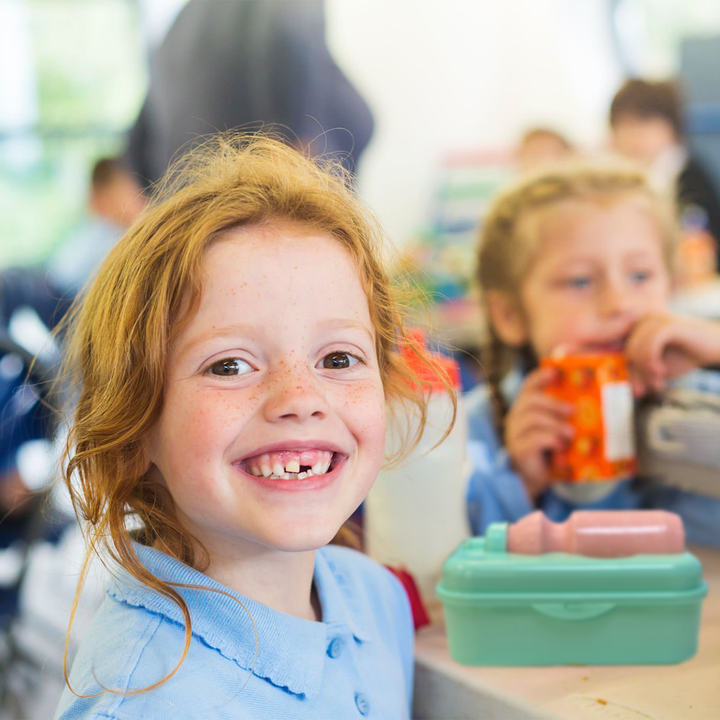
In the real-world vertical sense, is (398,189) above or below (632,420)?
below

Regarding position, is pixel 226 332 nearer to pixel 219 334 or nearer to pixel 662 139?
pixel 219 334

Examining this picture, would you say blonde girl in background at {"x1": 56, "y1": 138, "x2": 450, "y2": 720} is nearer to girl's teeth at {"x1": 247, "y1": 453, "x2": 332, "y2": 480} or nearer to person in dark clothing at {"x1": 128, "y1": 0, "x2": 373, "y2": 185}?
girl's teeth at {"x1": 247, "y1": 453, "x2": 332, "y2": 480}

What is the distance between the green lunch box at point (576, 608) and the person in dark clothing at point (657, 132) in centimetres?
248

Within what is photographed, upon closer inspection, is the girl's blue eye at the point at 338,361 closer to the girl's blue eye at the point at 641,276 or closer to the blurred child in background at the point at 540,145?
the girl's blue eye at the point at 641,276

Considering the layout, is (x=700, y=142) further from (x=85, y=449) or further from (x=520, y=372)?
(x=85, y=449)

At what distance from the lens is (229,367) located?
1.99 feet

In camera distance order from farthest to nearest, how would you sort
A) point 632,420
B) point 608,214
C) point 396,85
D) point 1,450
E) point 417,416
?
point 396,85, point 1,450, point 608,214, point 632,420, point 417,416

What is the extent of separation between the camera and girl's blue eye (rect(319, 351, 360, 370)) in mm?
645

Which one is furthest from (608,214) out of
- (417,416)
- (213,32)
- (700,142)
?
(700,142)

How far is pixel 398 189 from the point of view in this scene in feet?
13.9

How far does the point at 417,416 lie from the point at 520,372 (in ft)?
1.41

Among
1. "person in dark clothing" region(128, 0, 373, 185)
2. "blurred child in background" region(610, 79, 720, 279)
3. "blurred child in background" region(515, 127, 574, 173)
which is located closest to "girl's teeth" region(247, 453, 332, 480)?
"person in dark clothing" region(128, 0, 373, 185)

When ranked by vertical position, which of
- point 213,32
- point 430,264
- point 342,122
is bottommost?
point 430,264

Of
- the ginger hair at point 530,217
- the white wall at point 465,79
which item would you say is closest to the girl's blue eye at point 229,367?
the ginger hair at point 530,217
